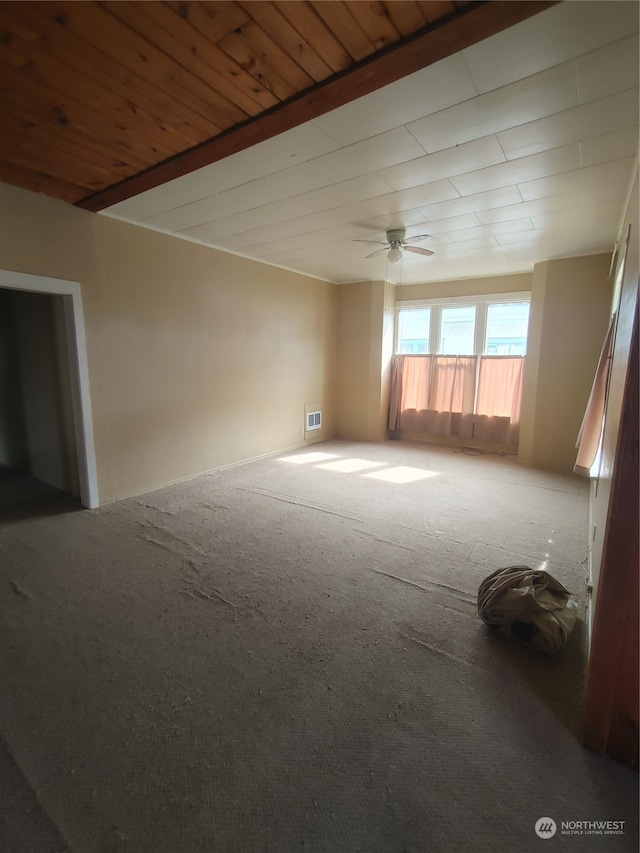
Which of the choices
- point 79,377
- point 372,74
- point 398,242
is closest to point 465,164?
point 372,74

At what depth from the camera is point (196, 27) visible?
1415 millimetres

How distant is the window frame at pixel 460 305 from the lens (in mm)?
5246

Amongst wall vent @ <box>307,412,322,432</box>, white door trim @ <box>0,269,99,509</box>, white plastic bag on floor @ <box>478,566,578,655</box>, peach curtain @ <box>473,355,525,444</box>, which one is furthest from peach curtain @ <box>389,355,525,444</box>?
white door trim @ <box>0,269,99,509</box>

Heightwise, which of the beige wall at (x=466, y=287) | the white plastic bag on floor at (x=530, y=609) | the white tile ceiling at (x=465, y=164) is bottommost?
the white plastic bag on floor at (x=530, y=609)

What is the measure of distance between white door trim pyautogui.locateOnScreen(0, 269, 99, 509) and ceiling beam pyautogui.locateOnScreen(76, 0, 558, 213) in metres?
1.24

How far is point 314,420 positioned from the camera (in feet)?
19.2

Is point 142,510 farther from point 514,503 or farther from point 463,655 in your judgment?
point 514,503

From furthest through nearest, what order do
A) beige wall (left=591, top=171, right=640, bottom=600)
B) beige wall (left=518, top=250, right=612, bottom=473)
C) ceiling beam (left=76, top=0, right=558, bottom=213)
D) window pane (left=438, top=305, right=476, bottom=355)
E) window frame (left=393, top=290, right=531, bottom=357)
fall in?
window pane (left=438, top=305, right=476, bottom=355) < window frame (left=393, top=290, right=531, bottom=357) < beige wall (left=518, top=250, right=612, bottom=473) < beige wall (left=591, top=171, right=640, bottom=600) < ceiling beam (left=76, top=0, right=558, bottom=213)

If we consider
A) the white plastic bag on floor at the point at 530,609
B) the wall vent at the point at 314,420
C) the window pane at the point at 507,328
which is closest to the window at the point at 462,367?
the window pane at the point at 507,328

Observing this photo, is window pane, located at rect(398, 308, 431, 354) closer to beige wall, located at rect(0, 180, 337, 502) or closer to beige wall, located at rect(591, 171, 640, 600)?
beige wall, located at rect(0, 180, 337, 502)

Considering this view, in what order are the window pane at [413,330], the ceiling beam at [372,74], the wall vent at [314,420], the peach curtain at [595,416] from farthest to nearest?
the window pane at [413,330] < the wall vent at [314,420] < the peach curtain at [595,416] < the ceiling beam at [372,74]

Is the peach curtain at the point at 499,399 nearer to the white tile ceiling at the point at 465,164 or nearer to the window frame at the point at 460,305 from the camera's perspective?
the window frame at the point at 460,305

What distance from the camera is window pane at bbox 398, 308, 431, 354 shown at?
596 centimetres

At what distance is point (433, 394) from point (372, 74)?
463 cm
